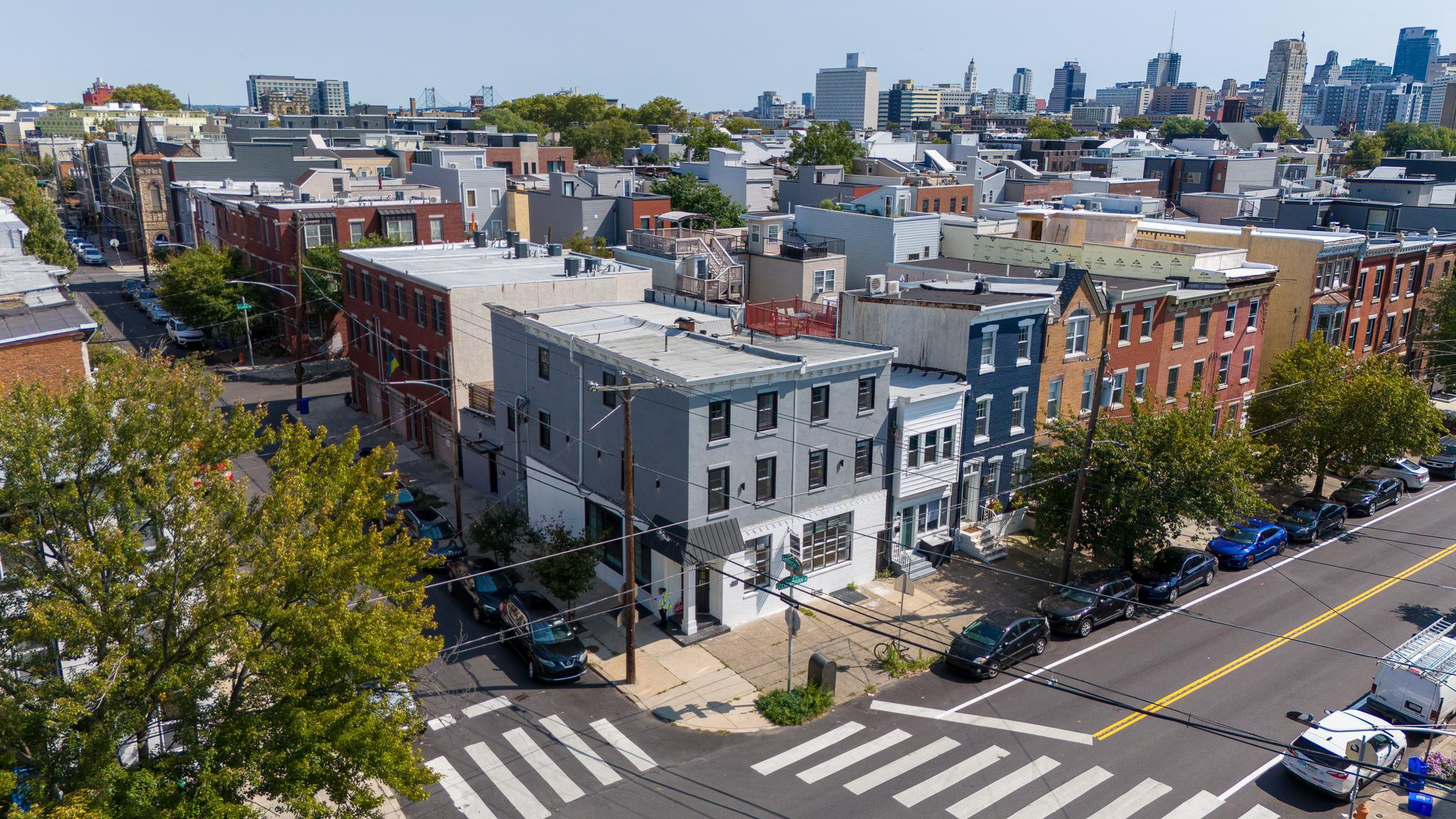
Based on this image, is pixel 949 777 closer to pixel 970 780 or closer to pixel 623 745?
pixel 970 780

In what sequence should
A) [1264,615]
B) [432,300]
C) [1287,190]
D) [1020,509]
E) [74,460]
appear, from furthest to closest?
[1287,190], [432,300], [1020,509], [1264,615], [74,460]

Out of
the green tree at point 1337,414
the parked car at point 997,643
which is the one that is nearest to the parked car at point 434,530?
the parked car at point 997,643

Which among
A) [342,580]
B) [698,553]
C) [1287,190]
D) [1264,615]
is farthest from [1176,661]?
[1287,190]

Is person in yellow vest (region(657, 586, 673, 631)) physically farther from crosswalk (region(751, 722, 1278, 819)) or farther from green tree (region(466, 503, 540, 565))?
crosswalk (region(751, 722, 1278, 819))

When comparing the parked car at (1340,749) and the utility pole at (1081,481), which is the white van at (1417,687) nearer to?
the parked car at (1340,749)

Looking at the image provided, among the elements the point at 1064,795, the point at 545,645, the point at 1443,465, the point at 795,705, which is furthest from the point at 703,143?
the point at 1064,795

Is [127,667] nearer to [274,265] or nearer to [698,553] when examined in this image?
[698,553]

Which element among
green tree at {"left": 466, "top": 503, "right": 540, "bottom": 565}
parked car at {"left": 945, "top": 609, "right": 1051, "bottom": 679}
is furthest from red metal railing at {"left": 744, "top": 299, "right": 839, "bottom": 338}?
parked car at {"left": 945, "top": 609, "right": 1051, "bottom": 679}
